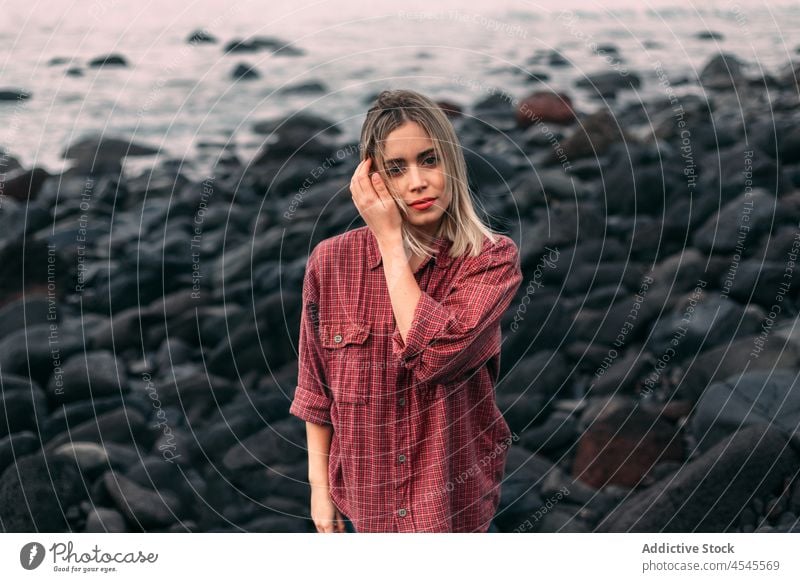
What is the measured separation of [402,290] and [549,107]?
8.33 ft

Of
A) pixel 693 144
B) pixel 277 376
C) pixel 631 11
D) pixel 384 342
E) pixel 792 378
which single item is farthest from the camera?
pixel 693 144

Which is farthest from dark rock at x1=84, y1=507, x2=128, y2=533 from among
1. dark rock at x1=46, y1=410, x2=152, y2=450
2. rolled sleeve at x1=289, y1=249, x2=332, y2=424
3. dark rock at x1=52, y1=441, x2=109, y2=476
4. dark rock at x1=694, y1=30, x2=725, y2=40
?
dark rock at x1=694, y1=30, x2=725, y2=40

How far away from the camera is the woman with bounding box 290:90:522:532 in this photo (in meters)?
2.14

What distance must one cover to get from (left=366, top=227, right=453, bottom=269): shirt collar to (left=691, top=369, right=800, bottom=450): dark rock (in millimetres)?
1329

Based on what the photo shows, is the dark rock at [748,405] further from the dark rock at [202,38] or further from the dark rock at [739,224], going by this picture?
the dark rock at [202,38]

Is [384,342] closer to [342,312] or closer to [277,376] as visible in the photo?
[342,312]

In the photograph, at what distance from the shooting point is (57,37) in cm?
382

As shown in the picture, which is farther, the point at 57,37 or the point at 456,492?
the point at 57,37

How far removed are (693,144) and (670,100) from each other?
22 cm

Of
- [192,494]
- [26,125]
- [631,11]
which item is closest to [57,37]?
[26,125]

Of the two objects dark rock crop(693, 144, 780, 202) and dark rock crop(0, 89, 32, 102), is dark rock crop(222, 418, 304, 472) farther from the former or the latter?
dark rock crop(693, 144, 780, 202)

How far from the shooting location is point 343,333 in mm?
2254

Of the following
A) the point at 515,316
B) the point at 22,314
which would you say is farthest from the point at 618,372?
the point at 22,314

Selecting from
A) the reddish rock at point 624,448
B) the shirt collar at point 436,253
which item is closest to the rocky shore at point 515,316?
the reddish rock at point 624,448
